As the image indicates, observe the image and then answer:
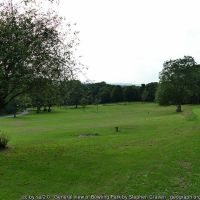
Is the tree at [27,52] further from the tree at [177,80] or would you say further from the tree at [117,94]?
the tree at [117,94]

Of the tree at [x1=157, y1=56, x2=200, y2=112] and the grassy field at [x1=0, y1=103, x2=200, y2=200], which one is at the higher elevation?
the tree at [x1=157, y1=56, x2=200, y2=112]

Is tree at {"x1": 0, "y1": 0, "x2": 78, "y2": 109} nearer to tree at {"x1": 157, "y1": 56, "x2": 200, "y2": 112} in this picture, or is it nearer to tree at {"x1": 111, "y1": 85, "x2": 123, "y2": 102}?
tree at {"x1": 157, "y1": 56, "x2": 200, "y2": 112}

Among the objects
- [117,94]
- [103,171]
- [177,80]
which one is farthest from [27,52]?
[117,94]

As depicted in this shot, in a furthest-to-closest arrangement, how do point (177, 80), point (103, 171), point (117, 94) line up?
point (117, 94), point (177, 80), point (103, 171)

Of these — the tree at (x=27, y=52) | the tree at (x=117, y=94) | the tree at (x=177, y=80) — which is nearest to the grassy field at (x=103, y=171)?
the tree at (x=27, y=52)

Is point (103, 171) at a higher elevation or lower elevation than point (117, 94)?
lower

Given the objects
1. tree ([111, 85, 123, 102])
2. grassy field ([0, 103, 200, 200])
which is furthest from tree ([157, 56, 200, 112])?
tree ([111, 85, 123, 102])

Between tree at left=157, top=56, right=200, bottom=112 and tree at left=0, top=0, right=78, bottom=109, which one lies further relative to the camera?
tree at left=157, top=56, right=200, bottom=112

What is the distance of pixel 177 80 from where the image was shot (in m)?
106

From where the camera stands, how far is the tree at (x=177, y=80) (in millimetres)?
105875

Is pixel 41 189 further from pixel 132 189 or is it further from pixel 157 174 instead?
pixel 157 174

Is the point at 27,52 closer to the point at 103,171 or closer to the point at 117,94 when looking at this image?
the point at 103,171

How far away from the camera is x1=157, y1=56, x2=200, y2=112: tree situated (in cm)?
10588

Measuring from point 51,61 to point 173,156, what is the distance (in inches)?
367
